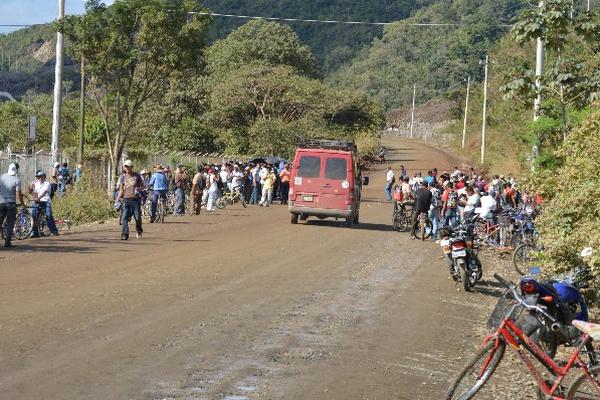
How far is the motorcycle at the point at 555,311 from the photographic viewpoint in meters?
9.48

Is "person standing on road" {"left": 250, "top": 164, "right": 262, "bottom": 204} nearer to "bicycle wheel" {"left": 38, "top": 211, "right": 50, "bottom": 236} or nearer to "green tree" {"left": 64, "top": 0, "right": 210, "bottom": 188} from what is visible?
"green tree" {"left": 64, "top": 0, "right": 210, "bottom": 188}

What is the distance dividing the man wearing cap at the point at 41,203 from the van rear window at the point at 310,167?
26.7 ft

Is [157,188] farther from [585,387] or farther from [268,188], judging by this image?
[585,387]

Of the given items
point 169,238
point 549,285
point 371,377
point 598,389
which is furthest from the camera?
point 169,238

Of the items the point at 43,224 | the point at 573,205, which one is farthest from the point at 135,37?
the point at 573,205

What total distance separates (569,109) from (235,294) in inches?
579

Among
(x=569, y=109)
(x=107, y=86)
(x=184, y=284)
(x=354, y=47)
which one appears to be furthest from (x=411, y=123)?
(x=184, y=284)

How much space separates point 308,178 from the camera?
30141mm

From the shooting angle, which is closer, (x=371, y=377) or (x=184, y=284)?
(x=371, y=377)

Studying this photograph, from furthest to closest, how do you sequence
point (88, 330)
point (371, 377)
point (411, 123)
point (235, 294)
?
1. point (411, 123)
2. point (235, 294)
3. point (88, 330)
4. point (371, 377)

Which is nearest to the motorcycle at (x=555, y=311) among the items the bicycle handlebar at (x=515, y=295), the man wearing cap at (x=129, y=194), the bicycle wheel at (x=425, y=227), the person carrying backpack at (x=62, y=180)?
the bicycle handlebar at (x=515, y=295)

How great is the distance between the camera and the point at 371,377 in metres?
9.95

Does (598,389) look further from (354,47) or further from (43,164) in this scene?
(354,47)

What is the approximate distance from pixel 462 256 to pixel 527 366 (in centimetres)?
909
